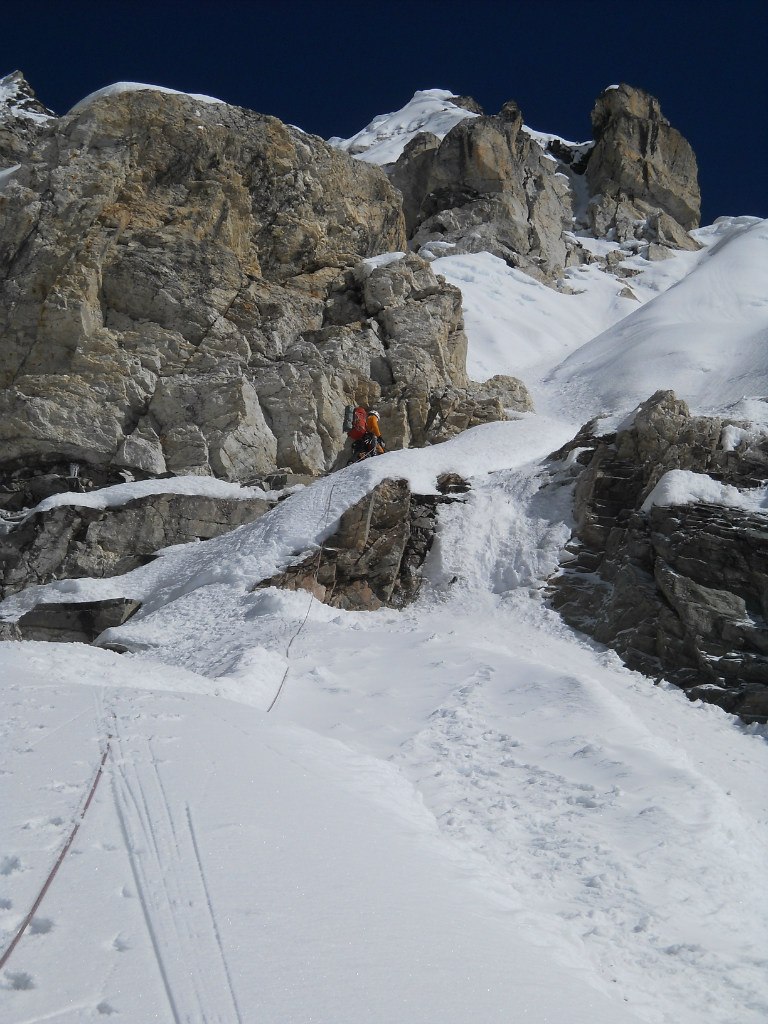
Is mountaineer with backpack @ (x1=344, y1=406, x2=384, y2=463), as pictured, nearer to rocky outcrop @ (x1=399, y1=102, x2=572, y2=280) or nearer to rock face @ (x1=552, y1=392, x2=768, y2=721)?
rock face @ (x1=552, y1=392, x2=768, y2=721)

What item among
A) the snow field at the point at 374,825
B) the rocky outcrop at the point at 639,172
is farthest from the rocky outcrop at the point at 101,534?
the rocky outcrop at the point at 639,172

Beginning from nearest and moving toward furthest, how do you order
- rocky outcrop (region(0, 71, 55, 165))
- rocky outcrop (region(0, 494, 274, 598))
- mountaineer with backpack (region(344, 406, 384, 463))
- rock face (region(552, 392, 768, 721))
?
1. rock face (region(552, 392, 768, 721))
2. rocky outcrop (region(0, 494, 274, 598))
3. mountaineer with backpack (region(344, 406, 384, 463))
4. rocky outcrop (region(0, 71, 55, 165))

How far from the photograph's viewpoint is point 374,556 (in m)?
16.4

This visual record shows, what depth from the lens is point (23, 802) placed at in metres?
4.82

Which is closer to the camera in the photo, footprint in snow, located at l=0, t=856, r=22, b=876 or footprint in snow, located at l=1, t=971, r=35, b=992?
footprint in snow, located at l=1, t=971, r=35, b=992

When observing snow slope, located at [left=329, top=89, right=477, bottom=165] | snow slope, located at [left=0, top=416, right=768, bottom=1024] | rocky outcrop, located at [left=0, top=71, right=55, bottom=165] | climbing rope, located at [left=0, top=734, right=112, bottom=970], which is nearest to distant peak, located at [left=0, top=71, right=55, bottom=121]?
rocky outcrop, located at [left=0, top=71, right=55, bottom=165]

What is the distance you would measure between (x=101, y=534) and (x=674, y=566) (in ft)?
46.0

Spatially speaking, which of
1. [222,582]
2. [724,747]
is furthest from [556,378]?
[724,747]

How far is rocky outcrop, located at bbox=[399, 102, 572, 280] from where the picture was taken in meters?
61.2

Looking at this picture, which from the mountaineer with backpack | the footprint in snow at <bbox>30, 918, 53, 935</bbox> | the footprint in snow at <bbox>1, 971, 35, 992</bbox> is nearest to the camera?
the footprint in snow at <bbox>1, 971, 35, 992</bbox>

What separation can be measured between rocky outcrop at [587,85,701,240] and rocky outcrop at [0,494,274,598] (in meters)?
66.2

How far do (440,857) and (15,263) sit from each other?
1026 inches

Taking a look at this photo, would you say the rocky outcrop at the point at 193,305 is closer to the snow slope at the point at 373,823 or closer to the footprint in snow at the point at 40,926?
the snow slope at the point at 373,823

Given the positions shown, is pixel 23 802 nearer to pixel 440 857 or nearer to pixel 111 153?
pixel 440 857
